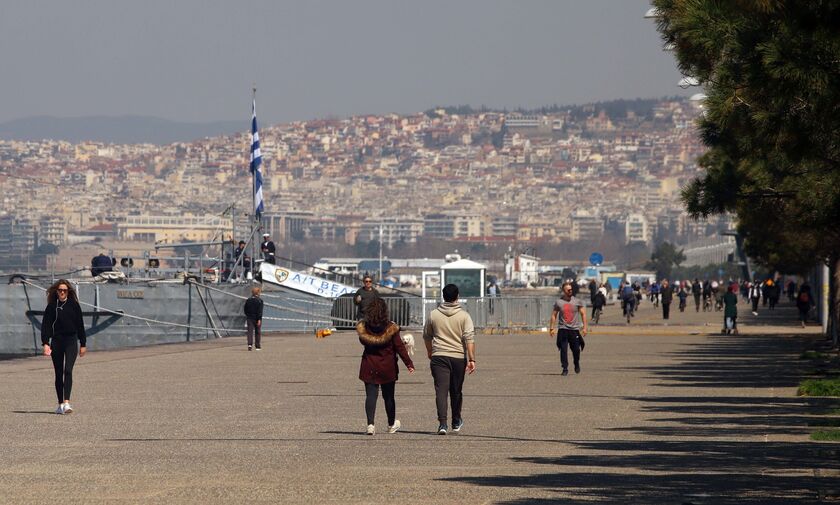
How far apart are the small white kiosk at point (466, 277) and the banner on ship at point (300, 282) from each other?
3.50 meters

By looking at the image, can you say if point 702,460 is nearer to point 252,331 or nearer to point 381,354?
point 381,354

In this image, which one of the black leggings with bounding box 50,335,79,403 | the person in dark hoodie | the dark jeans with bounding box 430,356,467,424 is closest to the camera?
the dark jeans with bounding box 430,356,467,424

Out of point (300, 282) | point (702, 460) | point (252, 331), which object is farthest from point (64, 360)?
point (300, 282)

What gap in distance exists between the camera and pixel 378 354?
648 inches

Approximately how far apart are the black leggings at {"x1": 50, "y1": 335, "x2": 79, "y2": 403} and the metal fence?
90.7 feet

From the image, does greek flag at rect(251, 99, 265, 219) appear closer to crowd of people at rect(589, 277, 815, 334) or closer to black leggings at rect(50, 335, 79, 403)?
crowd of people at rect(589, 277, 815, 334)

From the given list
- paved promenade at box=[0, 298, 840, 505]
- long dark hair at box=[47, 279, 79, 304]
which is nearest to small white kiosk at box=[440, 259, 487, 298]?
paved promenade at box=[0, 298, 840, 505]

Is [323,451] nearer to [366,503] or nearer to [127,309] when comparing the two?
[366,503]

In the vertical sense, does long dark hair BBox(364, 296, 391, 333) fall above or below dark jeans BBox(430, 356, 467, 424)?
above

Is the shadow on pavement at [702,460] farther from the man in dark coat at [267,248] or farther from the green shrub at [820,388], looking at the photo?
the man in dark coat at [267,248]

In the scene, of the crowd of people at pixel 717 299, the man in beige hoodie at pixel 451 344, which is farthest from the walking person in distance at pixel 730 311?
the man in beige hoodie at pixel 451 344

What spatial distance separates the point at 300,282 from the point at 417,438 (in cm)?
3682

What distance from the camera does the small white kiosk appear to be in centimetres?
5178

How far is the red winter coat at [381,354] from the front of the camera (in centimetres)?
1636
